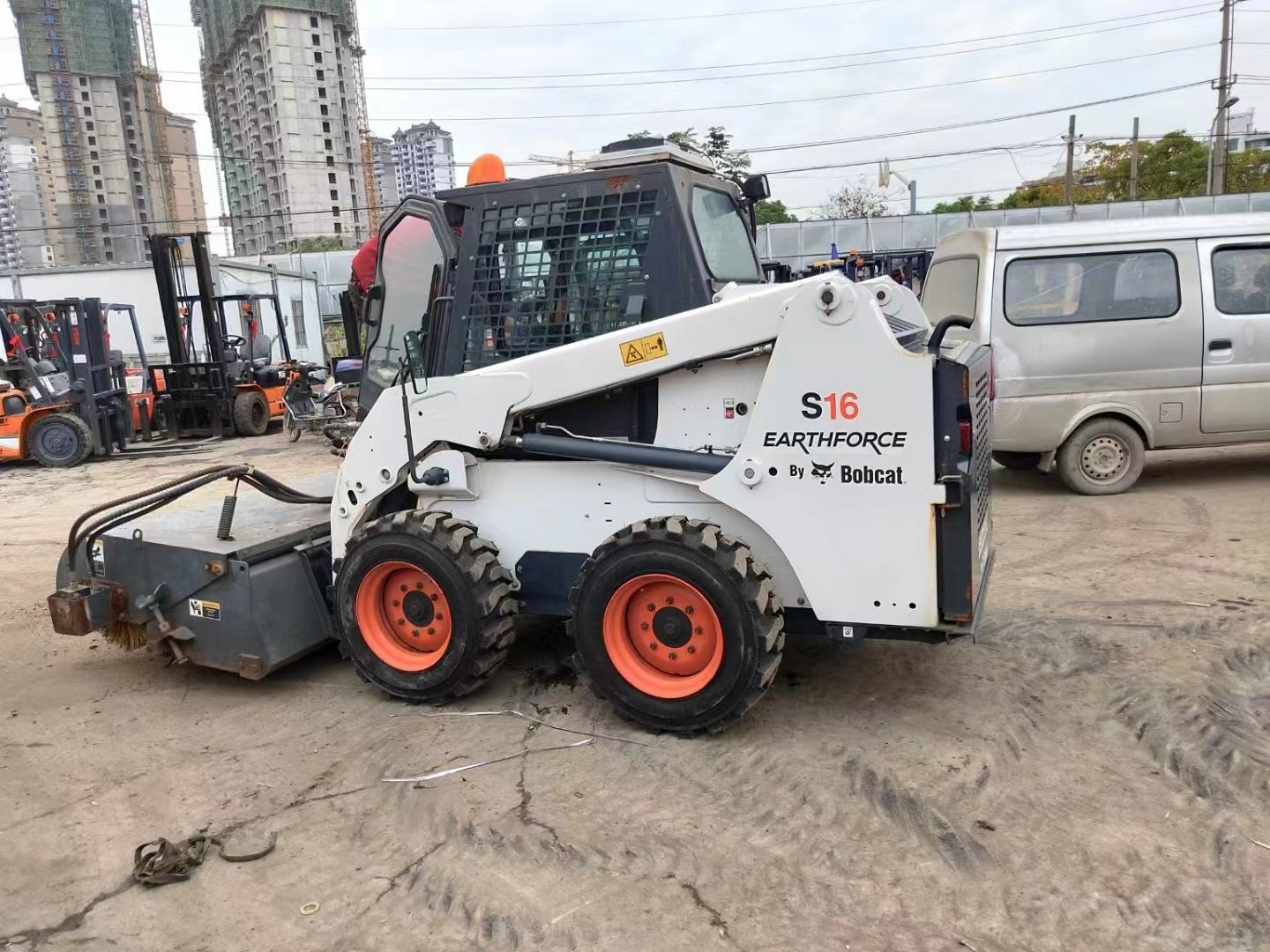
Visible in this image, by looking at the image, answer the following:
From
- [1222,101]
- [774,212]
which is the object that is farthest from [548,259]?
[774,212]

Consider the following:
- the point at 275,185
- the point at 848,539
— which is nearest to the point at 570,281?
the point at 848,539

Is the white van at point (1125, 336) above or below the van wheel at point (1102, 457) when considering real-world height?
above

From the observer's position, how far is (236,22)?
243ft

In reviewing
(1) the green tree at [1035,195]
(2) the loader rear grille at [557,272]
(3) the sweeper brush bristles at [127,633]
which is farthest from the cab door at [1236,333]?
(1) the green tree at [1035,195]

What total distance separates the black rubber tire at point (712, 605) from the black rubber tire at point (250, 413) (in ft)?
42.4

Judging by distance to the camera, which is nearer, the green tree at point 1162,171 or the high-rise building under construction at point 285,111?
the green tree at point 1162,171

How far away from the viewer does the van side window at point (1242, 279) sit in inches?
280

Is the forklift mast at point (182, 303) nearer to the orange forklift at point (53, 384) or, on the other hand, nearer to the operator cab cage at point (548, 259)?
the orange forklift at point (53, 384)

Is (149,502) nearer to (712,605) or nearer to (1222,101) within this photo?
(712,605)

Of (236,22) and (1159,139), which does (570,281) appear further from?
(236,22)

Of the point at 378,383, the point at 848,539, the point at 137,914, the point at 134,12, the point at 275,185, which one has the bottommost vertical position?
the point at 137,914

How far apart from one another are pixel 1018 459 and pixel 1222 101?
28502 mm

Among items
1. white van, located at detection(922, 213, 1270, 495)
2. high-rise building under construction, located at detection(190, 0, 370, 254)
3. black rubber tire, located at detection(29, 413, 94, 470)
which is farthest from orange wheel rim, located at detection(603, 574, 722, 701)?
high-rise building under construction, located at detection(190, 0, 370, 254)

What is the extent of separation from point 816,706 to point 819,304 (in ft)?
5.60
